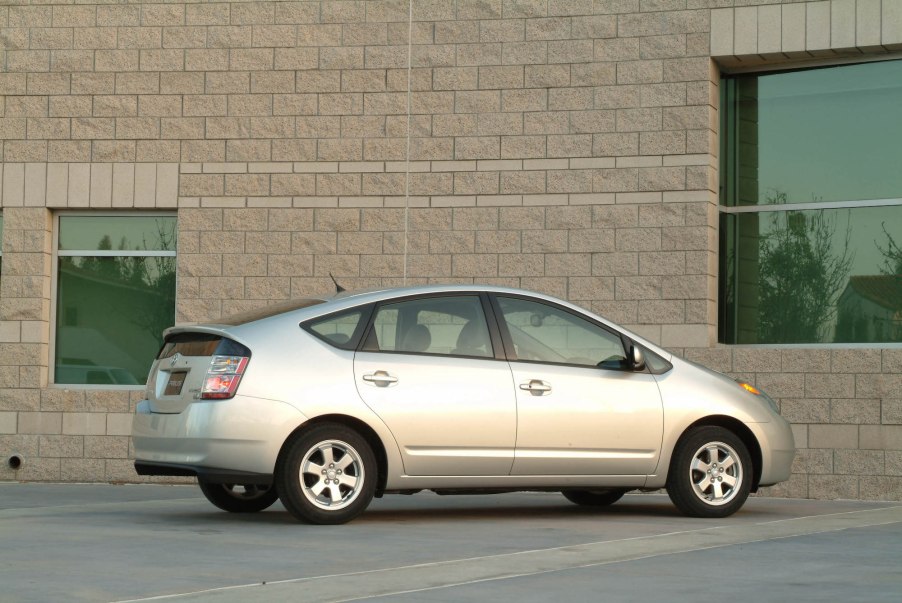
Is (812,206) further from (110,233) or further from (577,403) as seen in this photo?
(110,233)

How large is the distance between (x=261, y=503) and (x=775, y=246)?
600cm

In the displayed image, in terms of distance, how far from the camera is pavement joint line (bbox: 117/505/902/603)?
237 inches

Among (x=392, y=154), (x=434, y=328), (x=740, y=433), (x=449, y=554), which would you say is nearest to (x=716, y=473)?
(x=740, y=433)

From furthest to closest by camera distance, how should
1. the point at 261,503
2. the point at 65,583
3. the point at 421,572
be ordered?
the point at 261,503, the point at 421,572, the point at 65,583

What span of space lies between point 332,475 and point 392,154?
231 inches

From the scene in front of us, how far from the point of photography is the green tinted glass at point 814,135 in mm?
13477

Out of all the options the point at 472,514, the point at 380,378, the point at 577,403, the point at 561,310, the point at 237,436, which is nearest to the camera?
the point at 237,436

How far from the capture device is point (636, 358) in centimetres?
979

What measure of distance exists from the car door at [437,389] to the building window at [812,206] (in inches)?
197

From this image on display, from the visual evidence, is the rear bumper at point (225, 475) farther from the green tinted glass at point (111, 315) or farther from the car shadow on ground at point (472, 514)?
the green tinted glass at point (111, 315)

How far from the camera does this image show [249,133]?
47.3 ft

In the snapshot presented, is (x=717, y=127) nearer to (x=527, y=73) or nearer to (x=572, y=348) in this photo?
(x=527, y=73)

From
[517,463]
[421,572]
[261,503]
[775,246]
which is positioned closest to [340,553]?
[421,572]

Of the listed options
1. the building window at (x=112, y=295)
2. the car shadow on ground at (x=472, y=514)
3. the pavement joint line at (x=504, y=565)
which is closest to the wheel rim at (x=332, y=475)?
the car shadow on ground at (x=472, y=514)
